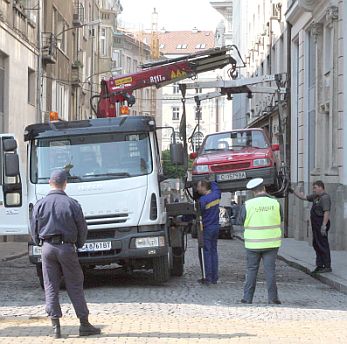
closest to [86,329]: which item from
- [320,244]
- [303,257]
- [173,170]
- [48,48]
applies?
[173,170]

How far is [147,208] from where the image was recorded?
13.2 meters

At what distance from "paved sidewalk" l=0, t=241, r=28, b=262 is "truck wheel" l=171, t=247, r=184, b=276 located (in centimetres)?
618

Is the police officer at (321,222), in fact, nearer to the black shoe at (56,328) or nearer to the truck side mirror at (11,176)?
the truck side mirror at (11,176)

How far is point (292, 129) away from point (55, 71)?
38.9ft

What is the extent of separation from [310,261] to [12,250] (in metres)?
8.47

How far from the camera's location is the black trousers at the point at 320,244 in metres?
16.6

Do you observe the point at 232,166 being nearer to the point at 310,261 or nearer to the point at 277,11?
the point at 310,261

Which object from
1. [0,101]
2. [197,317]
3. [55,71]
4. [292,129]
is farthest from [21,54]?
[197,317]

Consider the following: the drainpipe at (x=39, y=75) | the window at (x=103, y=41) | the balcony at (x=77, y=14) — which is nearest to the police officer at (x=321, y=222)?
the drainpipe at (x=39, y=75)

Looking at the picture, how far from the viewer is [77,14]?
44375 millimetres

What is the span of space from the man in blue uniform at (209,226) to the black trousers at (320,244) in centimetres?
297

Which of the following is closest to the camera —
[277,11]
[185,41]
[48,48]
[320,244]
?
[320,244]

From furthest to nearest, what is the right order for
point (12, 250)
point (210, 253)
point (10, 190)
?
point (12, 250) → point (10, 190) → point (210, 253)

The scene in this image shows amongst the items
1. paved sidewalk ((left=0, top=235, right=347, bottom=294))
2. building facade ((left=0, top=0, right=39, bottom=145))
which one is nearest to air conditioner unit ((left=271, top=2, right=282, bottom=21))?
building facade ((left=0, top=0, right=39, bottom=145))
